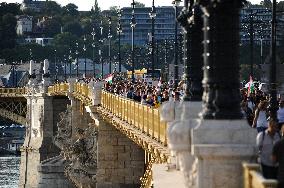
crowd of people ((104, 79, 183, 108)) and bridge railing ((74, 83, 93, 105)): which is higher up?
crowd of people ((104, 79, 183, 108))

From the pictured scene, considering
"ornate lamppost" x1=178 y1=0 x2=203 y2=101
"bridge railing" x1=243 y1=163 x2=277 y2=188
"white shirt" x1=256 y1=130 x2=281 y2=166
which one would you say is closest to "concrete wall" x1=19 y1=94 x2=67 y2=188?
"ornate lamppost" x1=178 y1=0 x2=203 y2=101

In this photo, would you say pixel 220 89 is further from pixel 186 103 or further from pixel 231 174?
pixel 186 103

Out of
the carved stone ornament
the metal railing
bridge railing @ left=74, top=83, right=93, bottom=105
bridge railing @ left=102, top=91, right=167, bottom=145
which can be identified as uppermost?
bridge railing @ left=102, top=91, right=167, bottom=145

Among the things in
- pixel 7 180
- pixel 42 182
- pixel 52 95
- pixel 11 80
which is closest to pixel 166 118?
pixel 42 182

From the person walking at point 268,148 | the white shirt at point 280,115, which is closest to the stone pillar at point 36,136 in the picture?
the white shirt at point 280,115

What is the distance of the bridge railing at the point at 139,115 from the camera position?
2661 centimetres

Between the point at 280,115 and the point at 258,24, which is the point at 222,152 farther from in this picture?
the point at 258,24

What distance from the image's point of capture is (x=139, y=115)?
3238 cm

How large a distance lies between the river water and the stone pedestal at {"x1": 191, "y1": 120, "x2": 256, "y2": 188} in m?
84.1

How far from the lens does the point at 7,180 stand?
105 metres

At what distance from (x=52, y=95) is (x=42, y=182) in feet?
75.4

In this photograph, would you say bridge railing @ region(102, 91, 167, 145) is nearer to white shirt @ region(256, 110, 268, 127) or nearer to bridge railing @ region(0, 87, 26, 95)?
white shirt @ region(256, 110, 268, 127)

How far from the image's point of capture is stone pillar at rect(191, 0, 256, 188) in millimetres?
13672

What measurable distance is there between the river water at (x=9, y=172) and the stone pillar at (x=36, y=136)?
4598mm
